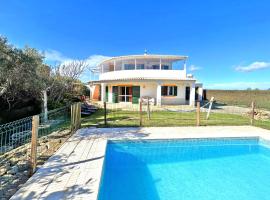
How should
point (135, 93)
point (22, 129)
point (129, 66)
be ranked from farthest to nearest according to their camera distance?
point (129, 66) < point (135, 93) < point (22, 129)

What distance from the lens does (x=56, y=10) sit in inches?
857

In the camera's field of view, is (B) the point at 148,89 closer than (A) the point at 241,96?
Yes

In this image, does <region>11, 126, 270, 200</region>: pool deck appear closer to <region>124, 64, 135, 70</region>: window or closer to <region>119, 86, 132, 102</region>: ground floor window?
<region>119, 86, 132, 102</region>: ground floor window

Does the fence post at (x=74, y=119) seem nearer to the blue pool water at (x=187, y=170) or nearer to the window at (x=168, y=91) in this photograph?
the blue pool water at (x=187, y=170)

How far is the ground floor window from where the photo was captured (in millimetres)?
28750

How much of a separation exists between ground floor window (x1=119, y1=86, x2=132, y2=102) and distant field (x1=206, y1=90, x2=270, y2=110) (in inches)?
687

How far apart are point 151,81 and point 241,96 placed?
1935cm

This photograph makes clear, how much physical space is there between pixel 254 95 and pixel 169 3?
21434 millimetres

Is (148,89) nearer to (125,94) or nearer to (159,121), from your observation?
(125,94)

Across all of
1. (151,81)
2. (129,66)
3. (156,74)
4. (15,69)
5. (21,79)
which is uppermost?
(129,66)

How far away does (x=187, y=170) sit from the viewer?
26.8ft

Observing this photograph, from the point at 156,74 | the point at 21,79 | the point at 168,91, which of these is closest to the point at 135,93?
the point at 156,74

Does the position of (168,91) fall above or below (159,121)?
above

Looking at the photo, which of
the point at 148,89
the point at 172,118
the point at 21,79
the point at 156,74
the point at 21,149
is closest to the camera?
the point at 21,149
